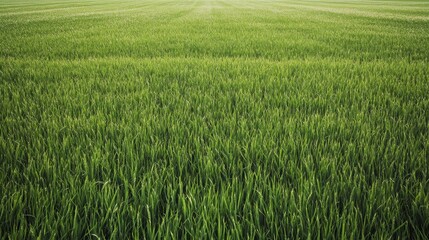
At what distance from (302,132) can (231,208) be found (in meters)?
0.99

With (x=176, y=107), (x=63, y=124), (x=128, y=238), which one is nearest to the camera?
(x=128, y=238)

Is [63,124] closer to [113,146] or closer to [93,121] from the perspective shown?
[93,121]

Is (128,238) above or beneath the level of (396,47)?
beneath

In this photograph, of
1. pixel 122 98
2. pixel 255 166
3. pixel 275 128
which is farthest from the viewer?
pixel 122 98

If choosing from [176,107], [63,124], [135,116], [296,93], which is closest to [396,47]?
[296,93]

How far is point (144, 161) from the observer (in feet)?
4.73

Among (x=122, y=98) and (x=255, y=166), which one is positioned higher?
(x=122, y=98)

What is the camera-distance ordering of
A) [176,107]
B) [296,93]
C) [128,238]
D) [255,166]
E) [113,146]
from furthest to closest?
1. [296,93]
2. [176,107]
3. [113,146]
4. [255,166]
5. [128,238]

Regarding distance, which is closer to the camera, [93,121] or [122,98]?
[93,121]

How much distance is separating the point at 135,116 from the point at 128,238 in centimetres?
125

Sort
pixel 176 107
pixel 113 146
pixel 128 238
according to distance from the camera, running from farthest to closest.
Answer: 1. pixel 176 107
2. pixel 113 146
3. pixel 128 238

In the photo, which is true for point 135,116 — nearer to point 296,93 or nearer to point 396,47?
point 296,93

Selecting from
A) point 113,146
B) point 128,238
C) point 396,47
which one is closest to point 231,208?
point 128,238

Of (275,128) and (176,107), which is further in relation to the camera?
(176,107)
